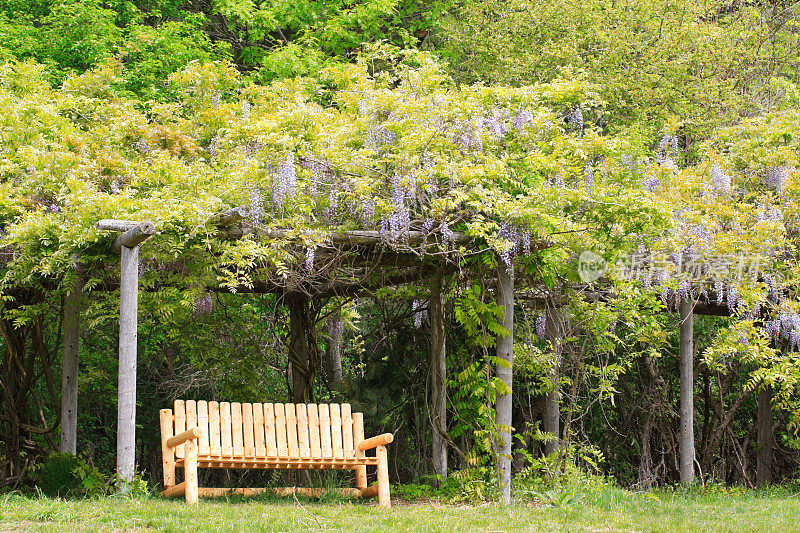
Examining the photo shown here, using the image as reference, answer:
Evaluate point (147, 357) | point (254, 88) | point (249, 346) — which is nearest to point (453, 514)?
point (249, 346)

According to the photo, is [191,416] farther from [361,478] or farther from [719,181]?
[719,181]

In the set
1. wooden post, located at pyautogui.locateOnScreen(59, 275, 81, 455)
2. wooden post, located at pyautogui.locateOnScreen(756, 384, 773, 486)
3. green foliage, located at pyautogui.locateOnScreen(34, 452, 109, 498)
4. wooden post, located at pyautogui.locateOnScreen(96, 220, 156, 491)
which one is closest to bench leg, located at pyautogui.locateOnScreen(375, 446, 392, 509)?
wooden post, located at pyautogui.locateOnScreen(96, 220, 156, 491)

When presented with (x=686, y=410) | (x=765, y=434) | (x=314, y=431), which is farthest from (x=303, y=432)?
(x=765, y=434)

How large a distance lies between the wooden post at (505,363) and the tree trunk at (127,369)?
7.96 ft

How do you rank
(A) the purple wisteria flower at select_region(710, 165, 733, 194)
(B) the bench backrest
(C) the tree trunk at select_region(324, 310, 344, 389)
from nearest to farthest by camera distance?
(B) the bench backrest → (A) the purple wisteria flower at select_region(710, 165, 733, 194) → (C) the tree trunk at select_region(324, 310, 344, 389)

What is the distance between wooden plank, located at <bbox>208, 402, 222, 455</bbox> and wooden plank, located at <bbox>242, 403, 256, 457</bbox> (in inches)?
6.6

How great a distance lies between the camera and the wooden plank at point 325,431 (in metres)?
5.56

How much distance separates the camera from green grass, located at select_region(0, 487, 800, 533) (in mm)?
4180

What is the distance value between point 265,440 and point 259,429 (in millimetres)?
81

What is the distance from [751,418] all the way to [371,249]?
19.5 feet

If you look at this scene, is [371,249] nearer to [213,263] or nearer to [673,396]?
[213,263]

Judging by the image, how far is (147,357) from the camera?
969 centimetres

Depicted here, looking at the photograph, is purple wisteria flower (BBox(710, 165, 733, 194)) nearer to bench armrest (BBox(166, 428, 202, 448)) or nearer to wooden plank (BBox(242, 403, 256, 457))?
wooden plank (BBox(242, 403, 256, 457))


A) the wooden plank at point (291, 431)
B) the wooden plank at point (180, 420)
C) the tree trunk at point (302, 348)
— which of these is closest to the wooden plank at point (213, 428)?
the wooden plank at point (180, 420)
